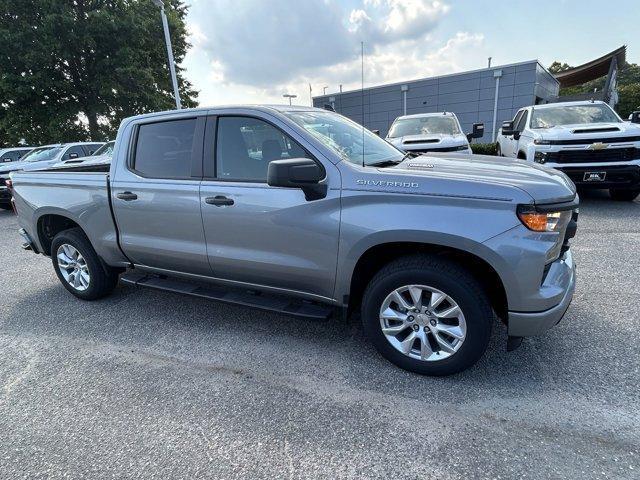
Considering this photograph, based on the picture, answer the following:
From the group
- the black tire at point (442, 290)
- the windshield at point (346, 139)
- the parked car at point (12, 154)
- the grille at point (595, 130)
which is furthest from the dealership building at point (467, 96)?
the black tire at point (442, 290)

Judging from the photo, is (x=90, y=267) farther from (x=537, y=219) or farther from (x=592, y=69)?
(x=592, y=69)

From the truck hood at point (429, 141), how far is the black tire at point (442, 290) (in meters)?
5.62

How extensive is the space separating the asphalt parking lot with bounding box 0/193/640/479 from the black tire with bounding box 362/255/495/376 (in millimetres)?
138

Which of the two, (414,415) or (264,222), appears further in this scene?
(264,222)

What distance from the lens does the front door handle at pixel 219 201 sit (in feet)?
10.0

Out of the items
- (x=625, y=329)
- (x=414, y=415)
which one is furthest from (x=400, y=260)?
(x=625, y=329)

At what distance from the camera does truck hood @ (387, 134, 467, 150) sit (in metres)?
7.85

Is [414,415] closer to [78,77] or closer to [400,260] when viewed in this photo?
[400,260]

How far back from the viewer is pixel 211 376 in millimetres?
2873

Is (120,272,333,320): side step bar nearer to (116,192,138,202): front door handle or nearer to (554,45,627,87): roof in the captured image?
(116,192,138,202): front door handle

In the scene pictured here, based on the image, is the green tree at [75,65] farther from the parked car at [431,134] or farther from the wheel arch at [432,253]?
the wheel arch at [432,253]

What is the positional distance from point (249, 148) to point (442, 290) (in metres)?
1.81

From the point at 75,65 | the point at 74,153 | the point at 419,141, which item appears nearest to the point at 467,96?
the point at 419,141

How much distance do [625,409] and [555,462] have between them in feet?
2.28
